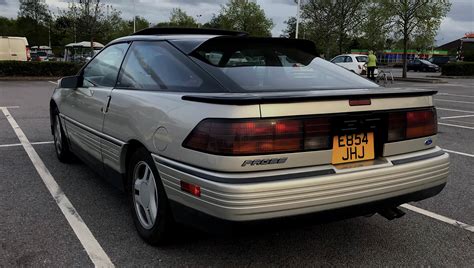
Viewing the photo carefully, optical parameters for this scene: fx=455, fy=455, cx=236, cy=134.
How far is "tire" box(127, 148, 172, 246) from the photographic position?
3.00 meters

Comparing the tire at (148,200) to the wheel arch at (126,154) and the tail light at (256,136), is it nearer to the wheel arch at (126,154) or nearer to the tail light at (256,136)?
the wheel arch at (126,154)

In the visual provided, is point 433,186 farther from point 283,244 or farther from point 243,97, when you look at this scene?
point 243,97

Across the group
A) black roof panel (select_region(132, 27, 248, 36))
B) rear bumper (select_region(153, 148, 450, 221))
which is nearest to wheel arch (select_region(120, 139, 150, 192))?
rear bumper (select_region(153, 148, 450, 221))

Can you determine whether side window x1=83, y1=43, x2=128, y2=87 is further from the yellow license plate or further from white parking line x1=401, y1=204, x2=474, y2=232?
white parking line x1=401, y1=204, x2=474, y2=232

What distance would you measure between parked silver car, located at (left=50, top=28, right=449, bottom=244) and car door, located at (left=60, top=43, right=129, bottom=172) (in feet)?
0.14

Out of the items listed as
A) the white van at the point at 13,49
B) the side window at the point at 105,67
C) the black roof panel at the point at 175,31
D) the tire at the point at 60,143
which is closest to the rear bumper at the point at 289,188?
the side window at the point at 105,67

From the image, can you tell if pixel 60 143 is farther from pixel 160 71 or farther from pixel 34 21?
pixel 34 21

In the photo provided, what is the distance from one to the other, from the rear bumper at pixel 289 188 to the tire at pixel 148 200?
6.2 inches

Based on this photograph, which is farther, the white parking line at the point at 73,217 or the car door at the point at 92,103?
the car door at the point at 92,103

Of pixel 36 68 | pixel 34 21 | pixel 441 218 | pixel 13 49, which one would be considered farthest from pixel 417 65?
pixel 34 21

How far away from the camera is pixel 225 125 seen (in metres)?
2.50

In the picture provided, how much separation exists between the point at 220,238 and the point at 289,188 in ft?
3.69

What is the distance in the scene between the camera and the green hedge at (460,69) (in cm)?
3300

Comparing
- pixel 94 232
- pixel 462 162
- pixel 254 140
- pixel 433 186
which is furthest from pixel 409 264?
pixel 462 162
